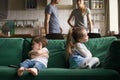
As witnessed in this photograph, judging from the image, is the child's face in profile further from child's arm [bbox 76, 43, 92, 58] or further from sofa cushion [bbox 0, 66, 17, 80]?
sofa cushion [bbox 0, 66, 17, 80]

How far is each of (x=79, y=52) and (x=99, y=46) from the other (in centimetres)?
34

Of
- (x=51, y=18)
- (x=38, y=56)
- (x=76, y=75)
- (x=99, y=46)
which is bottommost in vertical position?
(x=76, y=75)

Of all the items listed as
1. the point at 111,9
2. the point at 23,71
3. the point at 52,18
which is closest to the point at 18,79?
the point at 23,71

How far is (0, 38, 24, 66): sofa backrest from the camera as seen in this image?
3588 millimetres

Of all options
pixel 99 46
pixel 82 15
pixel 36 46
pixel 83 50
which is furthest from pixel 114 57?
pixel 82 15

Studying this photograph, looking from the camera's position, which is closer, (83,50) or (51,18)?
(83,50)

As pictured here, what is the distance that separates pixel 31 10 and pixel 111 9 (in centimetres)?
229

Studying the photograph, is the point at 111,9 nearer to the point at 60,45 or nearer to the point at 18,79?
the point at 60,45

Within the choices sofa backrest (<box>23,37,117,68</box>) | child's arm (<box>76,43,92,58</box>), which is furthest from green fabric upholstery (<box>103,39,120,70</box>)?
sofa backrest (<box>23,37,117,68</box>)

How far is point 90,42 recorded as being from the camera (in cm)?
353

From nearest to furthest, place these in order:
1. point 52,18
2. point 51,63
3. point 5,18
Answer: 1. point 51,63
2. point 52,18
3. point 5,18

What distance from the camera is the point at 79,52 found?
3.29 m

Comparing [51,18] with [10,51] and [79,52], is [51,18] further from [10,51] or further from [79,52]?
[79,52]

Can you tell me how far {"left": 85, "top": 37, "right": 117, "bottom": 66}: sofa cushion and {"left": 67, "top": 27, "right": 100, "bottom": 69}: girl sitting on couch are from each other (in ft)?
0.47
